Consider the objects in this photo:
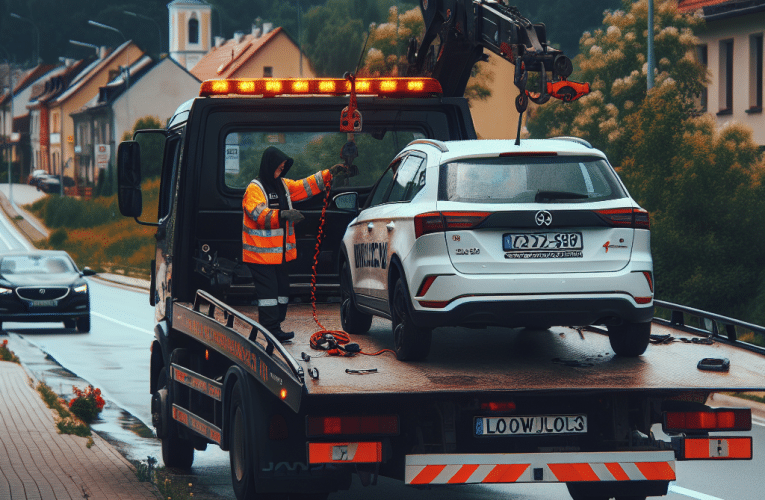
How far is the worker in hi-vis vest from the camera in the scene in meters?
8.73

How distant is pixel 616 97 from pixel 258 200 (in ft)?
115

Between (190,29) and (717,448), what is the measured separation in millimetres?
114660

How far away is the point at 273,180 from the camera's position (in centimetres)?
895

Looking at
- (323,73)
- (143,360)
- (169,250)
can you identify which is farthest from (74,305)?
(323,73)

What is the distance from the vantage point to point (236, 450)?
7.85 m

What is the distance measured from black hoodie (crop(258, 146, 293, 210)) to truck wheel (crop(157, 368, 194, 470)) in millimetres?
2176

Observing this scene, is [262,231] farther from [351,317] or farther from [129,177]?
[129,177]

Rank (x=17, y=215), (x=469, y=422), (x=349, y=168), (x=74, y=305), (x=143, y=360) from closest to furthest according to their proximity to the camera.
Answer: (x=469, y=422), (x=349, y=168), (x=143, y=360), (x=74, y=305), (x=17, y=215)

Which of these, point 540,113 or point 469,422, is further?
point 540,113

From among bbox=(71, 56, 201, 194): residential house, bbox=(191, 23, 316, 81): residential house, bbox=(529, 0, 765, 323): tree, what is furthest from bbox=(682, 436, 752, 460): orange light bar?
bbox=(71, 56, 201, 194): residential house

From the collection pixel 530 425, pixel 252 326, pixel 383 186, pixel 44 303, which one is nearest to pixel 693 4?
pixel 44 303

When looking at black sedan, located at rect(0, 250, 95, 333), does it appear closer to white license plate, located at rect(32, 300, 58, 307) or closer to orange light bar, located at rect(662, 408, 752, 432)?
white license plate, located at rect(32, 300, 58, 307)

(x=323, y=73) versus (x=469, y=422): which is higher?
(x=323, y=73)

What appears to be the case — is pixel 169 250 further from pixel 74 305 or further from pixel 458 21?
pixel 74 305
